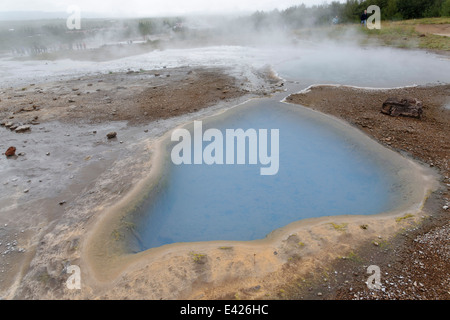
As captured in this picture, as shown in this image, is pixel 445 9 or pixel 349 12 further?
pixel 349 12

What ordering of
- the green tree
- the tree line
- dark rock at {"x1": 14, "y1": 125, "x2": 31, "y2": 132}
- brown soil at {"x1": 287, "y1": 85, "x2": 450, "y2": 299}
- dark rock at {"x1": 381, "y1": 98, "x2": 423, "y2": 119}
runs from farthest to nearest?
the tree line < the green tree < dark rock at {"x1": 14, "y1": 125, "x2": 31, "y2": 132} < dark rock at {"x1": 381, "y1": 98, "x2": 423, "y2": 119} < brown soil at {"x1": 287, "y1": 85, "x2": 450, "y2": 299}

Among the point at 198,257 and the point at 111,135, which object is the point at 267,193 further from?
the point at 111,135

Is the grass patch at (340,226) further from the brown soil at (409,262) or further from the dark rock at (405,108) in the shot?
the dark rock at (405,108)

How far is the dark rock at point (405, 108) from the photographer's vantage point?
24.8 feet

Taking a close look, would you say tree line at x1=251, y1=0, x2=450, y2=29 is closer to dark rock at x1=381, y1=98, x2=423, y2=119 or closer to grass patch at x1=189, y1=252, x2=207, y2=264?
dark rock at x1=381, y1=98, x2=423, y2=119

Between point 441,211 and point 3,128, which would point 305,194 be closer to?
point 441,211

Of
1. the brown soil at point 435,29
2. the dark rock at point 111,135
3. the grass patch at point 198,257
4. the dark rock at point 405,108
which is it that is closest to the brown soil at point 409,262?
the grass patch at point 198,257

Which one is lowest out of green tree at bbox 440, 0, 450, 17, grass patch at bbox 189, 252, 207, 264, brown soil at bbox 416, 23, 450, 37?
grass patch at bbox 189, 252, 207, 264

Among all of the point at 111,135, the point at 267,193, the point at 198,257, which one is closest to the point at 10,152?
the point at 111,135

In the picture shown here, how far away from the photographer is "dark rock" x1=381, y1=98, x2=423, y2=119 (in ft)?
24.8

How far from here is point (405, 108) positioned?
7.64 m

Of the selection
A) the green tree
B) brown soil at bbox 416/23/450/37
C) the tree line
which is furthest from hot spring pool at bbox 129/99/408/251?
the tree line
